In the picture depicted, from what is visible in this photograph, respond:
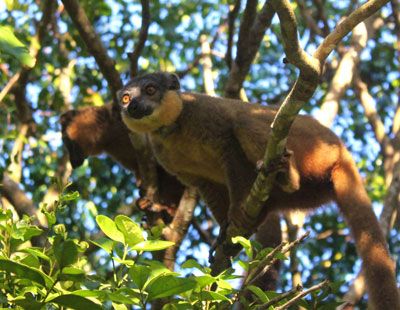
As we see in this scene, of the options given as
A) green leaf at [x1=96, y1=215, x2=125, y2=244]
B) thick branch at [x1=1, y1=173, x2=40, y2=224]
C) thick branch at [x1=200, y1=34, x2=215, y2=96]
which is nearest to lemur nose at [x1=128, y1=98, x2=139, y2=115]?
thick branch at [x1=1, y1=173, x2=40, y2=224]

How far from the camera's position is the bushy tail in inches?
182

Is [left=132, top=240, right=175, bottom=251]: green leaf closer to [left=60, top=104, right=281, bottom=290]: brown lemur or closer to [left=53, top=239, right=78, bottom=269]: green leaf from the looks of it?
[left=53, top=239, right=78, bottom=269]: green leaf

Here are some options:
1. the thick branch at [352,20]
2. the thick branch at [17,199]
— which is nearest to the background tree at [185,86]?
the thick branch at [17,199]

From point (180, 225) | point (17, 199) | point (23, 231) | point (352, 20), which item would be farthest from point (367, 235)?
point (23, 231)

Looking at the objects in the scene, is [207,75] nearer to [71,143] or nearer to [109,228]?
[71,143]

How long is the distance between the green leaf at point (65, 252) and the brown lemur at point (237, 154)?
9.58ft

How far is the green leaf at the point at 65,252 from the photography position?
227 cm

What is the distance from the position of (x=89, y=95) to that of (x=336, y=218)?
154 inches

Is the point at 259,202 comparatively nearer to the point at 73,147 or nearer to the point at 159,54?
the point at 73,147

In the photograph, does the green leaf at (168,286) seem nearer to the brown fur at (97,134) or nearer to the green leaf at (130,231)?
the green leaf at (130,231)

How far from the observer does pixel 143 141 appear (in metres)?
7.12

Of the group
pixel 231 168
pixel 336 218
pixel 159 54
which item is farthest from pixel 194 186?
pixel 159 54

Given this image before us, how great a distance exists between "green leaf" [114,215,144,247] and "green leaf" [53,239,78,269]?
11.1 inches

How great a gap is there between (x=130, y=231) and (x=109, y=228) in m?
Result: 0.08
